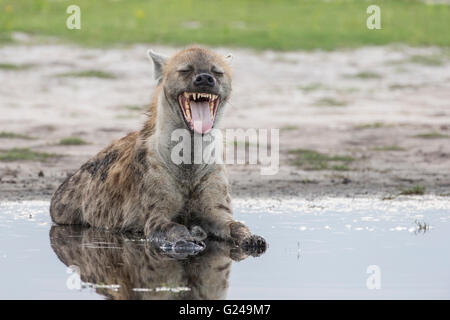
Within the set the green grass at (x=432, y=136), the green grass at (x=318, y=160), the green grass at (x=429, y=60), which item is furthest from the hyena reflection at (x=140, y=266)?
the green grass at (x=429, y=60)

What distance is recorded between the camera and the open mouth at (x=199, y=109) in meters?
7.42

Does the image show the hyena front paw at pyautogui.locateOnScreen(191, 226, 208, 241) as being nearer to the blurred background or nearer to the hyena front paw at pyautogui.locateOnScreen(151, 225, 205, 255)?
the hyena front paw at pyautogui.locateOnScreen(151, 225, 205, 255)

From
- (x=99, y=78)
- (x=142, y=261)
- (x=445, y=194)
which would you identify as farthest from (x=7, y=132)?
(x=142, y=261)

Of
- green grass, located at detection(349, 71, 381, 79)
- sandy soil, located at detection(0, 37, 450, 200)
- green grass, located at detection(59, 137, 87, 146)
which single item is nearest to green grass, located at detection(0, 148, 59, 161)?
sandy soil, located at detection(0, 37, 450, 200)

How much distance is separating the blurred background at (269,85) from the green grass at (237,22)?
0.13ft

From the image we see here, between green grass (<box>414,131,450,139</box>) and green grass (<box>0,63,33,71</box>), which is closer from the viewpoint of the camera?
green grass (<box>414,131,450,139</box>)

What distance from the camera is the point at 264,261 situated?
22.3 feet

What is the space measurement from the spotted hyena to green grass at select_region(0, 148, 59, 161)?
3.95 m

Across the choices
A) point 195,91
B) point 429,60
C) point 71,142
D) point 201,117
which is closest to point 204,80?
point 195,91

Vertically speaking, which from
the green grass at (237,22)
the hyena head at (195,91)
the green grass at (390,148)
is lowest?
the green grass at (390,148)

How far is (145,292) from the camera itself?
586 cm

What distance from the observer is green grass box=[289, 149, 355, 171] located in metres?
11.6

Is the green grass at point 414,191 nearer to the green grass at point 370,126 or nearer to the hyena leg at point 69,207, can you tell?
the hyena leg at point 69,207

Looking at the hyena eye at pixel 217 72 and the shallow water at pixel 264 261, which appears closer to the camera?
the shallow water at pixel 264 261
